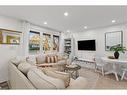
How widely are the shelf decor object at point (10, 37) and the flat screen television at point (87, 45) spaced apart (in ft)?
12.1

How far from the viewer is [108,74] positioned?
4527mm

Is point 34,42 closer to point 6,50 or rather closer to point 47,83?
point 6,50

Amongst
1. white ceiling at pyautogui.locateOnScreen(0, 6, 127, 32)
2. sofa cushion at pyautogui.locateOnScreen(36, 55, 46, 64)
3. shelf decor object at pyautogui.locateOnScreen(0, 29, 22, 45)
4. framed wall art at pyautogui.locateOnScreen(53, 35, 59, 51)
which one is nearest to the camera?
white ceiling at pyautogui.locateOnScreen(0, 6, 127, 32)

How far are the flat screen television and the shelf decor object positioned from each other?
3.68 metres

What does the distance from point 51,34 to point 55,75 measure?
4.65 meters

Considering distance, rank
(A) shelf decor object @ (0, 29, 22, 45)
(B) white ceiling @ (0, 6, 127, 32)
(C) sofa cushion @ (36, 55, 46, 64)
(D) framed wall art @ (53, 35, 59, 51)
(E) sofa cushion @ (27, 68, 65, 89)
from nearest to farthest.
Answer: (E) sofa cushion @ (27, 68, 65, 89), (B) white ceiling @ (0, 6, 127, 32), (A) shelf decor object @ (0, 29, 22, 45), (C) sofa cushion @ (36, 55, 46, 64), (D) framed wall art @ (53, 35, 59, 51)

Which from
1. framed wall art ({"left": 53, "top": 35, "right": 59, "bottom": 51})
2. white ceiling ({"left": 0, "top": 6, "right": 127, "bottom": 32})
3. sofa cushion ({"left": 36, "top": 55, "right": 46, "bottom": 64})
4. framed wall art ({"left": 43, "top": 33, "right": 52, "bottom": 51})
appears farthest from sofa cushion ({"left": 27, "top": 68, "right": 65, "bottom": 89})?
framed wall art ({"left": 53, "top": 35, "right": 59, "bottom": 51})

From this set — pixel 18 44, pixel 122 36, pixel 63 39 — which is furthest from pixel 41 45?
pixel 122 36

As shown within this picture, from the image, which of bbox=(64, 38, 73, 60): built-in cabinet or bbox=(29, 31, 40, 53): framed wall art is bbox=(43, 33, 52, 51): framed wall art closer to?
bbox=(29, 31, 40, 53): framed wall art

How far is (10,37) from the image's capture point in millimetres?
3656

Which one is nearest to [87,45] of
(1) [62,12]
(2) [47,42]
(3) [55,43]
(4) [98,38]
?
(4) [98,38]

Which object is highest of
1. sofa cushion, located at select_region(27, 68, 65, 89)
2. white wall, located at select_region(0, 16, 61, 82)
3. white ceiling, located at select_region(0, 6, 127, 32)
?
white ceiling, located at select_region(0, 6, 127, 32)

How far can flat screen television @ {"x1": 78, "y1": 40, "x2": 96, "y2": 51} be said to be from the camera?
19.0ft

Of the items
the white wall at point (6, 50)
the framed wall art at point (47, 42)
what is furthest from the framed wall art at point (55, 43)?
the white wall at point (6, 50)
